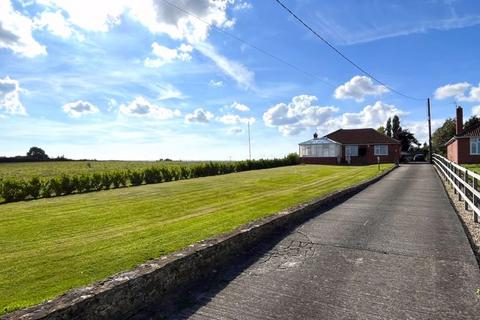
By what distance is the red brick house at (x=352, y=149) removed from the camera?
181 ft

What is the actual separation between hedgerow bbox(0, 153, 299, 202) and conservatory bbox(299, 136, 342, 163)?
21.1m

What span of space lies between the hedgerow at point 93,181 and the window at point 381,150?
26197 millimetres

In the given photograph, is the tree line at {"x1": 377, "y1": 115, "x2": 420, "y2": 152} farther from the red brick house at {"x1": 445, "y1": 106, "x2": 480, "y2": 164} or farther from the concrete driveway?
the concrete driveway

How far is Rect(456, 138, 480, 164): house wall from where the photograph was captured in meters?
38.2

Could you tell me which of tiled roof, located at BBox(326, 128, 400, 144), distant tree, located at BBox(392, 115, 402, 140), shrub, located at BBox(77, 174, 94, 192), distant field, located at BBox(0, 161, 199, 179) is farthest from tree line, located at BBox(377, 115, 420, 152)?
shrub, located at BBox(77, 174, 94, 192)

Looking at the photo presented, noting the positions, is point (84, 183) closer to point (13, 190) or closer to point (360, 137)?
point (13, 190)

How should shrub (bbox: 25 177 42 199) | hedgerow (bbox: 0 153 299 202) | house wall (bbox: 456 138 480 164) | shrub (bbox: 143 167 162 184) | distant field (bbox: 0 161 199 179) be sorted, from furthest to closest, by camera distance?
1. distant field (bbox: 0 161 199 179)
2. house wall (bbox: 456 138 480 164)
3. shrub (bbox: 143 167 162 184)
4. shrub (bbox: 25 177 42 199)
5. hedgerow (bbox: 0 153 299 202)

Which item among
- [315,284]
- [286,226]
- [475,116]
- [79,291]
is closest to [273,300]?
[315,284]

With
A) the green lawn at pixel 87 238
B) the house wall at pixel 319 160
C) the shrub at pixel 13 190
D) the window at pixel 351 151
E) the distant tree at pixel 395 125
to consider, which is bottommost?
the green lawn at pixel 87 238

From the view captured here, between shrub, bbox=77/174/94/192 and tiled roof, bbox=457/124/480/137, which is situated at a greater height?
tiled roof, bbox=457/124/480/137

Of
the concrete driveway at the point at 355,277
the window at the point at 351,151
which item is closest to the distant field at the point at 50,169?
the concrete driveway at the point at 355,277

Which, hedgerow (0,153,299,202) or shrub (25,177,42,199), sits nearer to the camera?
hedgerow (0,153,299,202)

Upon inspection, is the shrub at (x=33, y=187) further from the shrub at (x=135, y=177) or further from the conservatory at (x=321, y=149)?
the conservatory at (x=321, y=149)

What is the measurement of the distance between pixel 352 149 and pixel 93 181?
141ft
